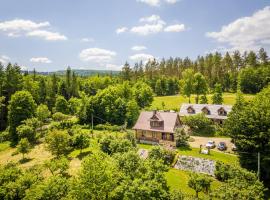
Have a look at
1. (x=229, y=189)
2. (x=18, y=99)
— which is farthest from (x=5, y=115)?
(x=229, y=189)

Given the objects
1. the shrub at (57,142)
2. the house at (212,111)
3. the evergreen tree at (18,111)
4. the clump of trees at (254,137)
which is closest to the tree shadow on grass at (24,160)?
A: the shrub at (57,142)

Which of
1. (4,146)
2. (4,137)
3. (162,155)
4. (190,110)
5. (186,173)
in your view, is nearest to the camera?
(186,173)

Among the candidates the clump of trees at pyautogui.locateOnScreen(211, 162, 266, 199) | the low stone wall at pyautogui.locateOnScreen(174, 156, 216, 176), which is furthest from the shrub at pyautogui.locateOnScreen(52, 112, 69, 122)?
the clump of trees at pyautogui.locateOnScreen(211, 162, 266, 199)

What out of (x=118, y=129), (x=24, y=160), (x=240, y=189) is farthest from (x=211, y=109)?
(x=24, y=160)

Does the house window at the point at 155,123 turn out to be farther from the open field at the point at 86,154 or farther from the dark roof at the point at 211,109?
the dark roof at the point at 211,109

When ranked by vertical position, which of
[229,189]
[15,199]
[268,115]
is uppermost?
[268,115]

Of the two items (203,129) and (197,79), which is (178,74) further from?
(203,129)

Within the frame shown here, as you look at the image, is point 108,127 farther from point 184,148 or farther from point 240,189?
point 240,189
